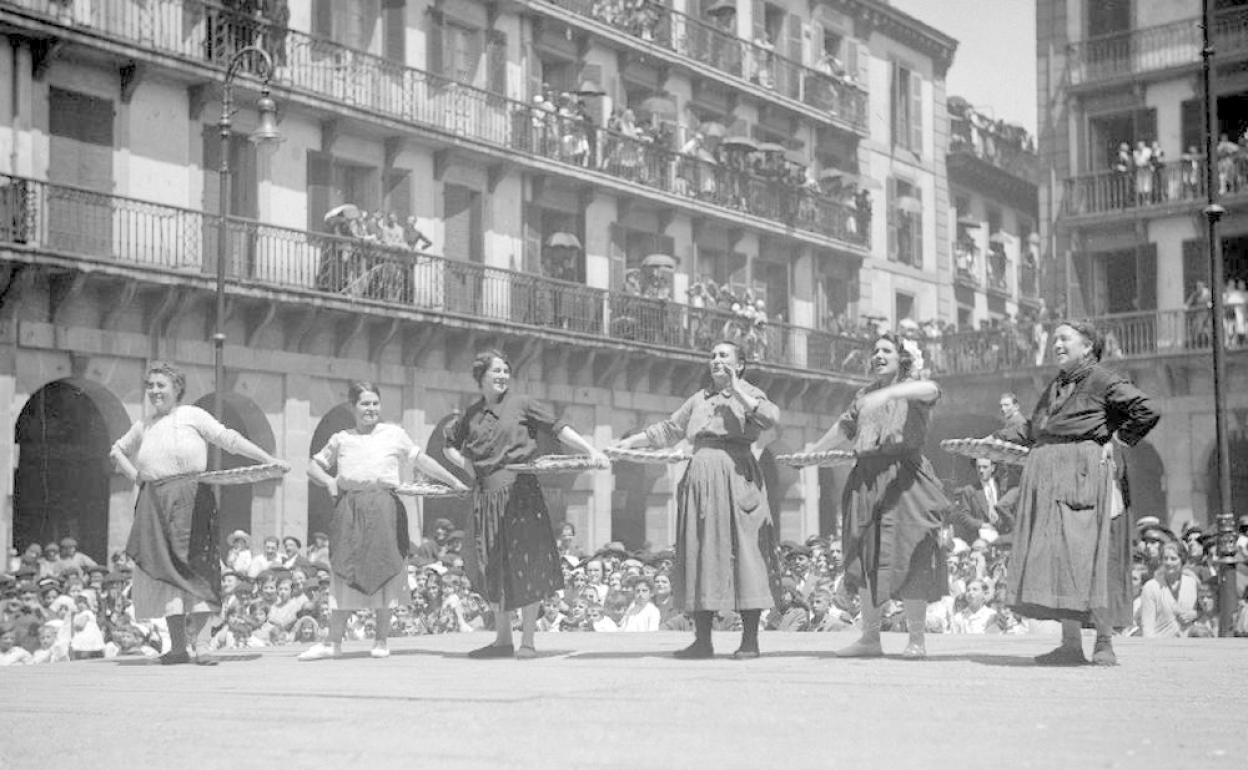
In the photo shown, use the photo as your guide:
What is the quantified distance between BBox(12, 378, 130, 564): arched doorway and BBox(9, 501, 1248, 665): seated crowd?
214 cm

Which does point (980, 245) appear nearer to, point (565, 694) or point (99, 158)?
point (99, 158)

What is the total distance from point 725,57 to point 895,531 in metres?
29.7

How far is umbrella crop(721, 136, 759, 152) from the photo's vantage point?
3916cm

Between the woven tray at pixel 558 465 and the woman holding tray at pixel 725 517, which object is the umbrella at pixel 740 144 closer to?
the woven tray at pixel 558 465

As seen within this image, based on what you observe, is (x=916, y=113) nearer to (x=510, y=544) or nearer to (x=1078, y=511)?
(x=510, y=544)

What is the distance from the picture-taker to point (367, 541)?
41.0 ft

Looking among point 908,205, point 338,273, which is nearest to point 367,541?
point 338,273

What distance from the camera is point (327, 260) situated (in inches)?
1140

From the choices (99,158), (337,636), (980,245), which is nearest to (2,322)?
(99,158)

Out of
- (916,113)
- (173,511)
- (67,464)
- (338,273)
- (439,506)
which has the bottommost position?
(439,506)

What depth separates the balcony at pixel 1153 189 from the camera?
3819 centimetres

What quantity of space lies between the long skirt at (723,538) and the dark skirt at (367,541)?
6.28 feet

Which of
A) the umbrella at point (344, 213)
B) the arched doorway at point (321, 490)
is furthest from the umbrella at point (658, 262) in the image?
the umbrella at point (344, 213)

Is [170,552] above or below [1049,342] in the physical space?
below
